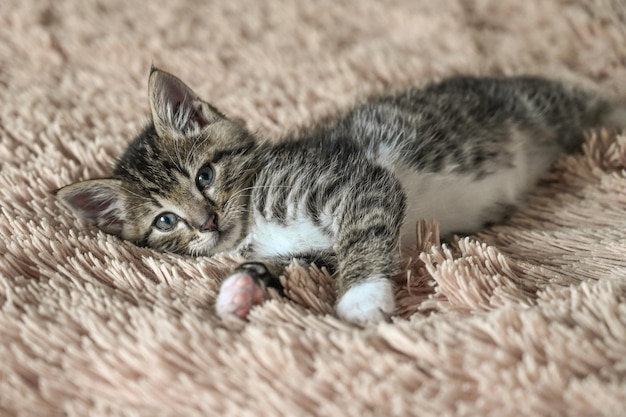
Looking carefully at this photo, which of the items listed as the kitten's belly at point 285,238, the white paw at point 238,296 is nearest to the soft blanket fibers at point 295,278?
the white paw at point 238,296

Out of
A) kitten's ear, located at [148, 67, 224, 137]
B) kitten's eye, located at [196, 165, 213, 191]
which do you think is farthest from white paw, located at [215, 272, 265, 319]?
kitten's ear, located at [148, 67, 224, 137]

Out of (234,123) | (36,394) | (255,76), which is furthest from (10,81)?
(36,394)

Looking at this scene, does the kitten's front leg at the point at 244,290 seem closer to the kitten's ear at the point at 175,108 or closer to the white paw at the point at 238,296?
the white paw at the point at 238,296

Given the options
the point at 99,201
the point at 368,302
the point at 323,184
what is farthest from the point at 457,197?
the point at 99,201

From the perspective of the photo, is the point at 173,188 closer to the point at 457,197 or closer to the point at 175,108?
the point at 175,108

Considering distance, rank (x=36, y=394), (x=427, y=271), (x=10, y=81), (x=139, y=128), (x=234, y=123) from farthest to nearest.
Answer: (x=10, y=81) → (x=139, y=128) → (x=234, y=123) → (x=427, y=271) → (x=36, y=394)

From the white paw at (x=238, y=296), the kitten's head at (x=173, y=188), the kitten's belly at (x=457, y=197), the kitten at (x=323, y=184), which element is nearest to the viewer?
the white paw at (x=238, y=296)

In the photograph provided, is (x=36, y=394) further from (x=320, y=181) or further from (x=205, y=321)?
(x=320, y=181)
